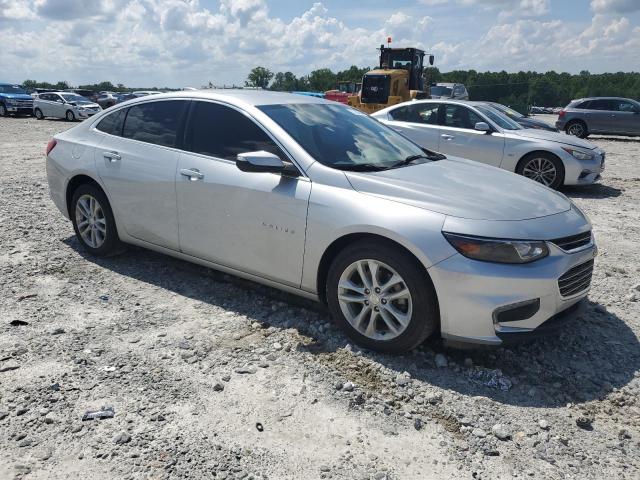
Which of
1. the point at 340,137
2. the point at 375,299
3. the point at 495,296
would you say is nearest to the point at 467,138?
the point at 340,137

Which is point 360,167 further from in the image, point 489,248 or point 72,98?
point 72,98

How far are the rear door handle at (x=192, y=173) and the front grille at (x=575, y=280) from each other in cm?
265

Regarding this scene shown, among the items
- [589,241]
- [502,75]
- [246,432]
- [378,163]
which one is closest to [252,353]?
[246,432]

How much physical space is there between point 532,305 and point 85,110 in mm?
28992

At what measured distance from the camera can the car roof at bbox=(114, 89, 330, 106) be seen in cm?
437

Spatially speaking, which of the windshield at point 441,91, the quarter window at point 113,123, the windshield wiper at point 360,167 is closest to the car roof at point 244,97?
the quarter window at point 113,123

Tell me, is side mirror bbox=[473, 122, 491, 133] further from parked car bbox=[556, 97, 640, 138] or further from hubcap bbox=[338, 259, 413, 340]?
parked car bbox=[556, 97, 640, 138]

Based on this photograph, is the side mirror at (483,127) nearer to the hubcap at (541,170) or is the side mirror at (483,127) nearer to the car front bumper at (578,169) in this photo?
the hubcap at (541,170)

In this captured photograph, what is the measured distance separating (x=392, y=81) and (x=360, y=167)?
1676 centimetres

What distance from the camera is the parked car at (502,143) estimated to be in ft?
30.6

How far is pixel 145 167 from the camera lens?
460 centimetres

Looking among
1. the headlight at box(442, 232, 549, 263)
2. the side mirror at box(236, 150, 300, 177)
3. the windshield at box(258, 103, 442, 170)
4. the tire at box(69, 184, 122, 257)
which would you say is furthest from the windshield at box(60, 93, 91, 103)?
the headlight at box(442, 232, 549, 263)

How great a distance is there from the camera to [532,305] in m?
3.22

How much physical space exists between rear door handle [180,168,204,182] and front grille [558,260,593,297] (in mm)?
2651
